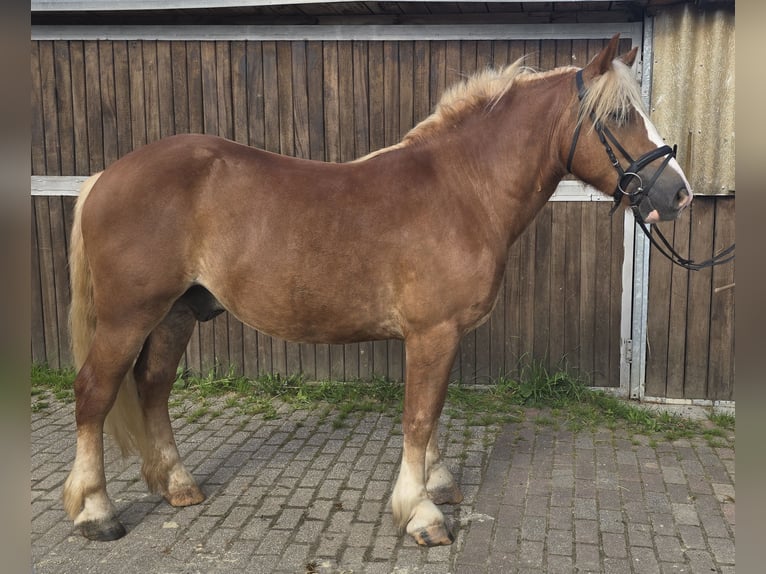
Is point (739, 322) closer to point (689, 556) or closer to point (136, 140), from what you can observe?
point (689, 556)

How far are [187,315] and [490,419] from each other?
247cm

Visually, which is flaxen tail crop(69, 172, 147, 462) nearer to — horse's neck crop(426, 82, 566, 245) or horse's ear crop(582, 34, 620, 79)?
horse's neck crop(426, 82, 566, 245)

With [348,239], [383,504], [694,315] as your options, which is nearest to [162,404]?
[383,504]

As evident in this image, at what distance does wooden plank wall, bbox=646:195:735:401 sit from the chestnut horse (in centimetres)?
225

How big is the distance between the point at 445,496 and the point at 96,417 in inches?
75.5

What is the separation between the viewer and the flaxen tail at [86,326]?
3.37 m

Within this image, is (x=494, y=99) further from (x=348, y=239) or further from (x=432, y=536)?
(x=432, y=536)

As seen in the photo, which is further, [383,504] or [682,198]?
[383,504]

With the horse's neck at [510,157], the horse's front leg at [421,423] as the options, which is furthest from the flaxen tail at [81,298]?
the horse's neck at [510,157]

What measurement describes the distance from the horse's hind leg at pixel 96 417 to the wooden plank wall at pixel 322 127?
239 centimetres

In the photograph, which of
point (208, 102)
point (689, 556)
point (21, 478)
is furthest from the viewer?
point (208, 102)

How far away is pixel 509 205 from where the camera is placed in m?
3.20

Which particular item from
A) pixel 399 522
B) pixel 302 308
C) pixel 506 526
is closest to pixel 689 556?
pixel 506 526

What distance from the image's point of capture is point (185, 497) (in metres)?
3.53
